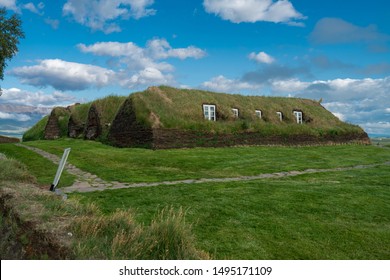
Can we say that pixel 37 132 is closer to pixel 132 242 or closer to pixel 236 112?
pixel 236 112

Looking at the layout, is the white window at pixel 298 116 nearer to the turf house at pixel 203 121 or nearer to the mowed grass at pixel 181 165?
the turf house at pixel 203 121

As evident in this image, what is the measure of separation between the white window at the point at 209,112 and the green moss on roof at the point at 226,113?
1.55 feet

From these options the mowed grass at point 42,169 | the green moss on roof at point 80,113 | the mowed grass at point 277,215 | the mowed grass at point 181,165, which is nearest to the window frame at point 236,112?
the mowed grass at point 181,165

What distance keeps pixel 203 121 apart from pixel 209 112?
315 centimetres

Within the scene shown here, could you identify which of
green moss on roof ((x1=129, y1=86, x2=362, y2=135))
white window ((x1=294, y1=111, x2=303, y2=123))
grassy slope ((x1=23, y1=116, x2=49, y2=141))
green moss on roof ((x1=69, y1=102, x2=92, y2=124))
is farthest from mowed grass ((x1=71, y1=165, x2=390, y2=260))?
grassy slope ((x1=23, y1=116, x2=49, y2=141))

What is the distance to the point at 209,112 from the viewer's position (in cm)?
3481

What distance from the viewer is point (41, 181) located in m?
13.6

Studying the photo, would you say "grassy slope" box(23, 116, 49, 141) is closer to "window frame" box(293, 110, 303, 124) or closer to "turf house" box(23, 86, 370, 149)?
"turf house" box(23, 86, 370, 149)

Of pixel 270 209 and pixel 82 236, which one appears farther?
pixel 270 209

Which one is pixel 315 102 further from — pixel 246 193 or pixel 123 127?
pixel 246 193

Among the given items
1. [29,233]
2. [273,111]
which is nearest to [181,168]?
[29,233]

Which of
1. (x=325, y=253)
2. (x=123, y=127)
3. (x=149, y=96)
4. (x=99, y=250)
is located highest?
(x=149, y=96)

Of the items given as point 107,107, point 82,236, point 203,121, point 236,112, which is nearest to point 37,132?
point 107,107

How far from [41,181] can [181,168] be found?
755cm
